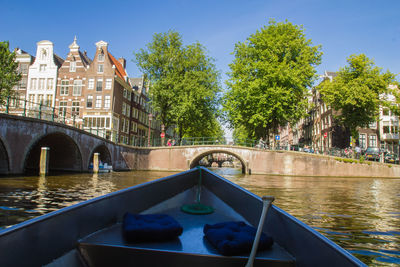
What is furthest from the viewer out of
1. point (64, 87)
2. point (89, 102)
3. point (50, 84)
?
point (50, 84)

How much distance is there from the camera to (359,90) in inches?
1015

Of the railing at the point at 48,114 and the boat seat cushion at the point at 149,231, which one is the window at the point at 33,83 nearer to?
the railing at the point at 48,114

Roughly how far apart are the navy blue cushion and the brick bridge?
598 inches

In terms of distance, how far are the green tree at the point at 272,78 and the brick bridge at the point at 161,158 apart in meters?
2.75

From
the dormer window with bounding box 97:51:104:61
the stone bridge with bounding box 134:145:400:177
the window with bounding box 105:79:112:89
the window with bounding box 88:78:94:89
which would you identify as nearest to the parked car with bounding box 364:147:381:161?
the stone bridge with bounding box 134:145:400:177

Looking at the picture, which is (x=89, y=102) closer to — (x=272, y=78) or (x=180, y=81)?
(x=180, y=81)

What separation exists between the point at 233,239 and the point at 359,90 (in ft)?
91.6

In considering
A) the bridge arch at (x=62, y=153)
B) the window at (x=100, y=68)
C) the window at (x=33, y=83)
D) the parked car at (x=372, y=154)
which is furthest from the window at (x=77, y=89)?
the parked car at (x=372, y=154)

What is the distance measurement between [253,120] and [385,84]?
13218 mm

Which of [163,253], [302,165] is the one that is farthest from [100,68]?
[163,253]

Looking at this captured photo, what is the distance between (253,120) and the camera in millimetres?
23062

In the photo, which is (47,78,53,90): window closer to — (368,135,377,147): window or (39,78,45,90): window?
(39,78,45,90): window

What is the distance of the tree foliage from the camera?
88.5ft

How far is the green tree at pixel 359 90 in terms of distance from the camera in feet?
85.1
